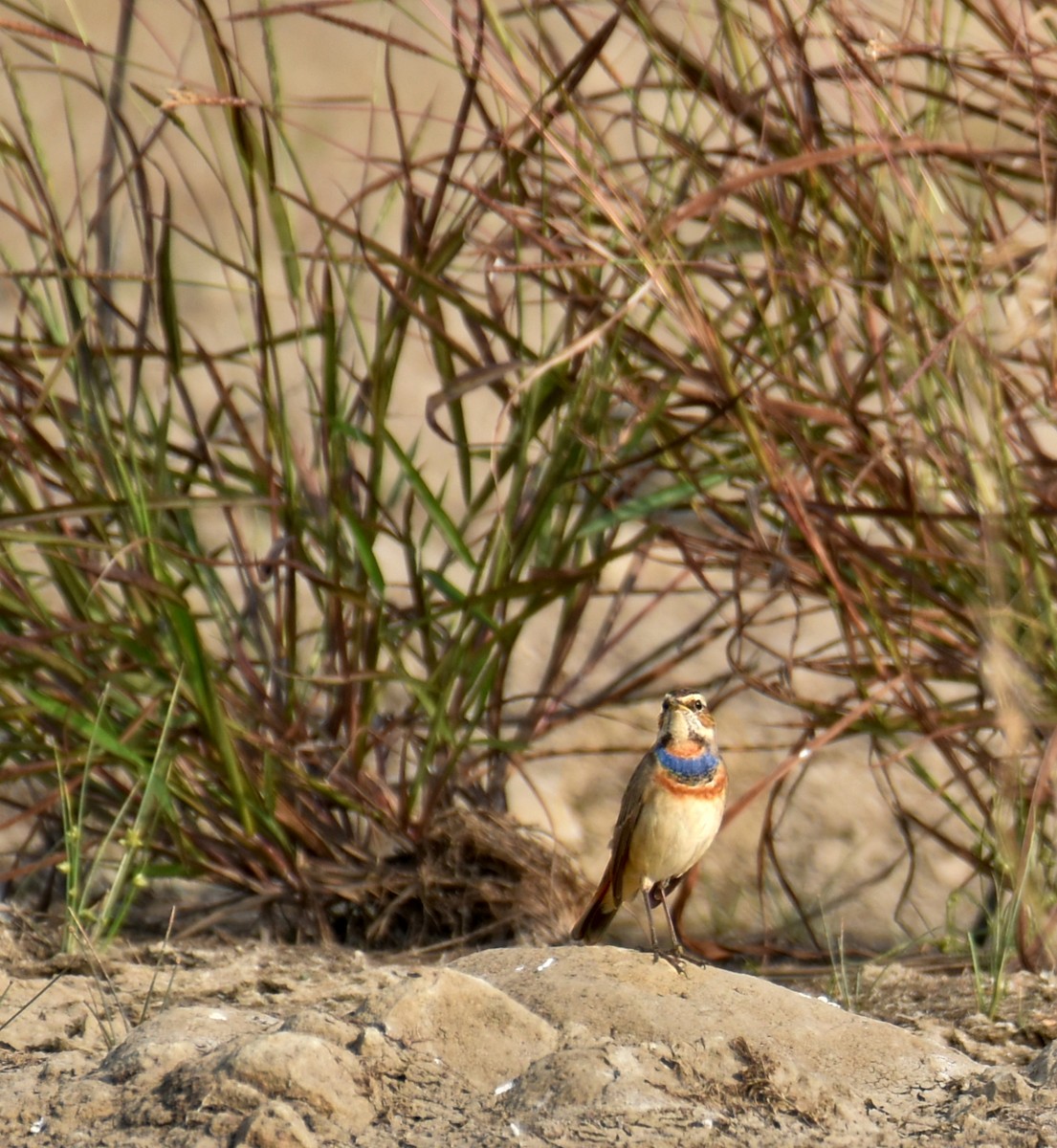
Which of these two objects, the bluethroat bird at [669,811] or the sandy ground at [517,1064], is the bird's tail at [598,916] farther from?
the sandy ground at [517,1064]

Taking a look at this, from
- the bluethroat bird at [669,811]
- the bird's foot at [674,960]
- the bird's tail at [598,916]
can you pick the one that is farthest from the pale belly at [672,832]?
the bird's foot at [674,960]

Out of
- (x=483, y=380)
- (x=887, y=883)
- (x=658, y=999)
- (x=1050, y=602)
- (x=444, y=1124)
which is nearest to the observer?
(x=444, y=1124)

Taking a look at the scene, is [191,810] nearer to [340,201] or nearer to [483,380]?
[483,380]

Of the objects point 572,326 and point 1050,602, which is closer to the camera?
point 1050,602

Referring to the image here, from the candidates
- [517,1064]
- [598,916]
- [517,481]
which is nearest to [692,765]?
[598,916]

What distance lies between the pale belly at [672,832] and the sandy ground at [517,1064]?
1.10 feet

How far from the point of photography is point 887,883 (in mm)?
4449

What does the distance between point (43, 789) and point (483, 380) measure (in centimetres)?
157

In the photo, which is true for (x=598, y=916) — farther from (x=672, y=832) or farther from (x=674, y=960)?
(x=674, y=960)

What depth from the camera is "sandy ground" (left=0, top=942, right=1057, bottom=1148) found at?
2162 mm

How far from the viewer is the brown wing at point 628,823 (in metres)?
3.11

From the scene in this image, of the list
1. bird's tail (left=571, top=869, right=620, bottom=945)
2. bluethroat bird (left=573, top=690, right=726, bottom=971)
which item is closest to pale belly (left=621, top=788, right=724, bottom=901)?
bluethroat bird (left=573, top=690, right=726, bottom=971)

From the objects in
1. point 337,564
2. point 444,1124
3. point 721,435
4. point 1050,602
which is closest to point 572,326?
point 721,435

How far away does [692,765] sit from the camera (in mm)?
3115
